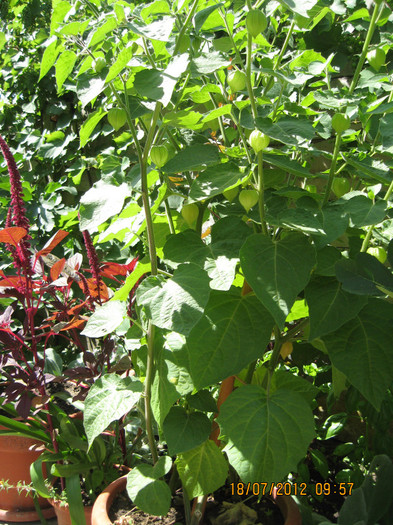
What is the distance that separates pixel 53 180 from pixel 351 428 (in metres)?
2.08

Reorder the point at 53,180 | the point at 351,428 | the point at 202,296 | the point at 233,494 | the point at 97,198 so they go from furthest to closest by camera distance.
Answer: the point at 53,180 < the point at 351,428 < the point at 233,494 < the point at 97,198 < the point at 202,296

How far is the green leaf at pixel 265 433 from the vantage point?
2.91 feet

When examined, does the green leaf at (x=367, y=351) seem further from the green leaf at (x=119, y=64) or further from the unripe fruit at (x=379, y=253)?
the green leaf at (x=119, y=64)

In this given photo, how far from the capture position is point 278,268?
2.85 ft

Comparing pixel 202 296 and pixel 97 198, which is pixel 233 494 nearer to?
pixel 202 296

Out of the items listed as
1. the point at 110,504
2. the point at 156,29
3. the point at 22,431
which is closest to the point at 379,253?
the point at 156,29

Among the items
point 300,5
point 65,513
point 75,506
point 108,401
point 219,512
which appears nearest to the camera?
point 300,5

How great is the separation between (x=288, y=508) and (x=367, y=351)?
1.42ft

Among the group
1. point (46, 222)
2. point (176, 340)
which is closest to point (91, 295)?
point (176, 340)

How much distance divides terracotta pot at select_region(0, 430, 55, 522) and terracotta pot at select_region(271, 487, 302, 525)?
34.1 inches

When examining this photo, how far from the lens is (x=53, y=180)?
2.86 m

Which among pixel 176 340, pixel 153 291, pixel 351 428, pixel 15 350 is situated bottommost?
pixel 351 428

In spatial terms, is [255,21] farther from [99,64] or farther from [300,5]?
[99,64]

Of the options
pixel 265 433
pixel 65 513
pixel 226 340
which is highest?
pixel 226 340
